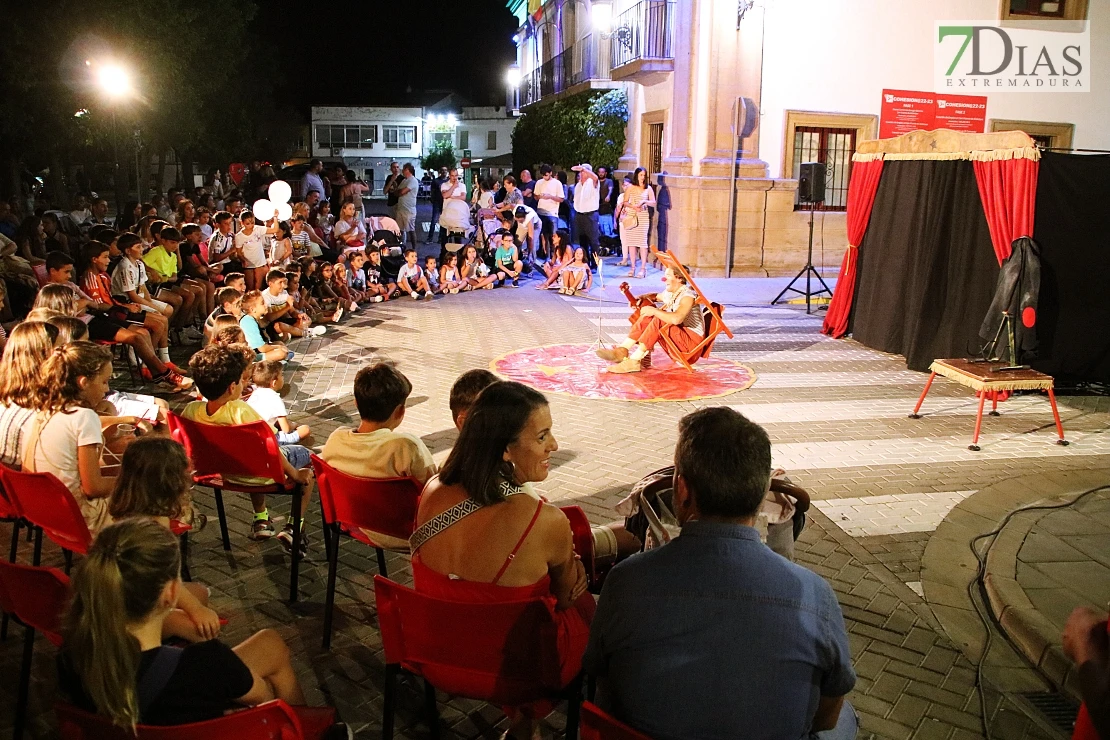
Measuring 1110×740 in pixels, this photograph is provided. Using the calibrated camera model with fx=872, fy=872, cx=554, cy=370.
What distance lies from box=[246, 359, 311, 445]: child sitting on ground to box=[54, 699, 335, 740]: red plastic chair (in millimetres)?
3200

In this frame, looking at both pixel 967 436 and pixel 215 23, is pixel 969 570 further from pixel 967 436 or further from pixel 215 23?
pixel 215 23

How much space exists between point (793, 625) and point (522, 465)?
3.67 ft

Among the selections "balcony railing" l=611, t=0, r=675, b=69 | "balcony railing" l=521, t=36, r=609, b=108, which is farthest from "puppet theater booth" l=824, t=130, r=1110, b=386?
"balcony railing" l=521, t=36, r=609, b=108

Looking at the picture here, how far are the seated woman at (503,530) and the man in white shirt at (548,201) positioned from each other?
14669mm

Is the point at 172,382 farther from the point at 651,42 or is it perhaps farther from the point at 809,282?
the point at 651,42

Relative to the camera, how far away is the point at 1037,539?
→ 5.19 meters

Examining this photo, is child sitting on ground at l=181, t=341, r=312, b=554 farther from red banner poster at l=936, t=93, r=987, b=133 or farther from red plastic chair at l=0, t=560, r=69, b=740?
red banner poster at l=936, t=93, r=987, b=133

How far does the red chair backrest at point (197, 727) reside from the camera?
2.08 metres

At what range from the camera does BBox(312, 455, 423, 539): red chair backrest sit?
3.76 metres

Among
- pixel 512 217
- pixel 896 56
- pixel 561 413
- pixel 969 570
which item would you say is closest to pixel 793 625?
pixel 969 570

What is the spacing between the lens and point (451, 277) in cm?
1473

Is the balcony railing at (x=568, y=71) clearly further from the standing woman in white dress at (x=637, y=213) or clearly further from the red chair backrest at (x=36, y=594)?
the red chair backrest at (x=36, y=594)

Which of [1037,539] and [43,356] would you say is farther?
[1037,539]

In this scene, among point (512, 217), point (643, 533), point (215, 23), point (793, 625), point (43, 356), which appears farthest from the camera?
point (215, 23)
